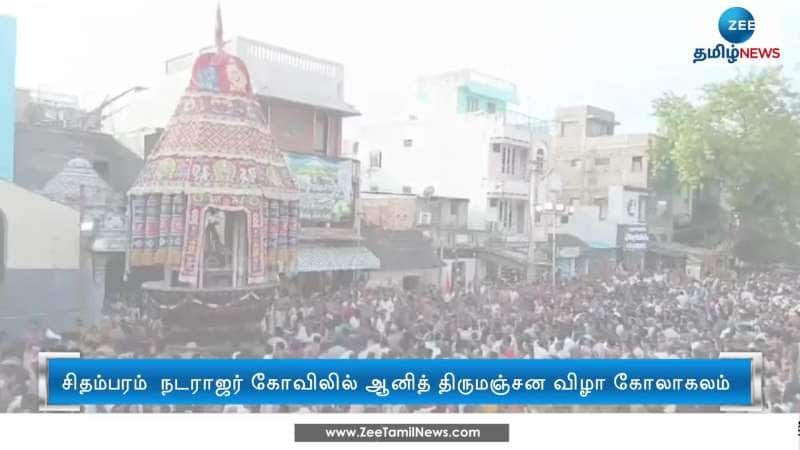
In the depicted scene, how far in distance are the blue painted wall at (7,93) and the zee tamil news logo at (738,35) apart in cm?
479

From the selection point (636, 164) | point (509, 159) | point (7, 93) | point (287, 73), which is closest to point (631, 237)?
point (636, 164)

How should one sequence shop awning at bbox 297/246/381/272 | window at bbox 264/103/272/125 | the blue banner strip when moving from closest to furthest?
the blue banner strip, window at bbox 264/103/272/125, shop awning at bbox 297/246/381/272

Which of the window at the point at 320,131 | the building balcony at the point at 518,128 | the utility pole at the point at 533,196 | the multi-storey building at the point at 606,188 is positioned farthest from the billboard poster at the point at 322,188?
the multi-storey building at the point at 606,188

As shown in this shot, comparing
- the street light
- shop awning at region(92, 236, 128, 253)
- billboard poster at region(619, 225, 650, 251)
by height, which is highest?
the street light

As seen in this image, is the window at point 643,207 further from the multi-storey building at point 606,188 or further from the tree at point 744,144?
the tree at point 744,144

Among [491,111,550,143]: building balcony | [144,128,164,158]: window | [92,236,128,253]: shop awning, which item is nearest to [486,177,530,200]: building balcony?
[491,111,550,143]: building balcony

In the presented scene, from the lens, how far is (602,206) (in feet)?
17.4

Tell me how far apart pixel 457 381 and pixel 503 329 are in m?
0.60

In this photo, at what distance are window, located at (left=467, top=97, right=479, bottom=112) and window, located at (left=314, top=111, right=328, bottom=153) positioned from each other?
115 cm

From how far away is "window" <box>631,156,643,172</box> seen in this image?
5.27 meters

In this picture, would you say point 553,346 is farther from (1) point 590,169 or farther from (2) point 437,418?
(1) point 590,169

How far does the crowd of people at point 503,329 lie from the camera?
438 centimetres

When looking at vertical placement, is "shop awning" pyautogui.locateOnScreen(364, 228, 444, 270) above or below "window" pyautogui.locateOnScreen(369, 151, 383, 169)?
below

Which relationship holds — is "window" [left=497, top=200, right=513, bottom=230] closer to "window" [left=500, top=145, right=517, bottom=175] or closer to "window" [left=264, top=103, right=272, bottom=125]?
"window" [left=500, top=145, right=517, bottom=175]
